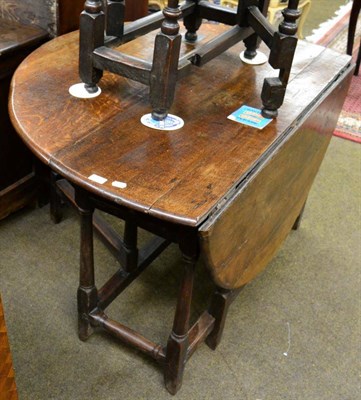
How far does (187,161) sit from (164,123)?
0.14 m

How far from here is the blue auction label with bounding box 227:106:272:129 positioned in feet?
4.02

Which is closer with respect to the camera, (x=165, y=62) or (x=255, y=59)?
(x=165, y=62)

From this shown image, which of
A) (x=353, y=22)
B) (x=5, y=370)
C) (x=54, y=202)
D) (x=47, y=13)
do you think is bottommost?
(x=54, y=202)

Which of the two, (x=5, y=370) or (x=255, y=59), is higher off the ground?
(x=255, y=59)

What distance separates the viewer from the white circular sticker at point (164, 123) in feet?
3.82

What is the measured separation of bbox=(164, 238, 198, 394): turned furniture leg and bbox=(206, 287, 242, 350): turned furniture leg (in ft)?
0.47

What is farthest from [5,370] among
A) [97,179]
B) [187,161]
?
[187,161]

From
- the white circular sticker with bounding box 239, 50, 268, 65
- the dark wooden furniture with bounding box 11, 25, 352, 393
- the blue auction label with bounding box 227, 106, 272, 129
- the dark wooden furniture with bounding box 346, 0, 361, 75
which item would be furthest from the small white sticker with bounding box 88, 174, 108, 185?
the dark wooden furniture with bounding box 346, 0, 361, 75

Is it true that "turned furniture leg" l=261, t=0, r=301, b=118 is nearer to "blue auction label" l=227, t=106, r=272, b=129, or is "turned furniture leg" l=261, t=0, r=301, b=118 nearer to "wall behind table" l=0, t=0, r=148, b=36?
"blue auction label" l=227, t=106, r=272, b=129

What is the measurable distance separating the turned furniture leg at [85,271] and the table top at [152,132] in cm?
15

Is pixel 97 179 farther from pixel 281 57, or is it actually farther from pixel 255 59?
pixel 255 59

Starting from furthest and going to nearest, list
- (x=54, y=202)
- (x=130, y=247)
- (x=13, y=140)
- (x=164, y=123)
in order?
1. (x=54, y=202)
2. (x=13, y=140)
3. (x=130, y=247)
4. (x=164, y=123)

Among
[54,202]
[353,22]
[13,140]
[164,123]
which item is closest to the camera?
[164,123]

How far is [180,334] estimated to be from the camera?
1.28m
